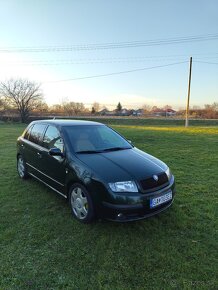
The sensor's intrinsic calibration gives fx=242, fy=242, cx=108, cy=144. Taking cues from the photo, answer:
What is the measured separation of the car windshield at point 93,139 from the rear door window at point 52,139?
19cm

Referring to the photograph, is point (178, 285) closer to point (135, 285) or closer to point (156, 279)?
point (156, 279)

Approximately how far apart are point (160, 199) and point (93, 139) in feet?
5.61

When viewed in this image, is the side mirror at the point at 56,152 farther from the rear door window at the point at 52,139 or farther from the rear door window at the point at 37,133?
the rear door window at the point at 37,133

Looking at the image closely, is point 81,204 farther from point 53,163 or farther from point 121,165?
point 53,163

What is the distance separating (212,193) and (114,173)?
8.23 ft

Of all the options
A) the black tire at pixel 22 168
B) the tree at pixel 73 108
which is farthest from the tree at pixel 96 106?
the black tire at pixel 22 168

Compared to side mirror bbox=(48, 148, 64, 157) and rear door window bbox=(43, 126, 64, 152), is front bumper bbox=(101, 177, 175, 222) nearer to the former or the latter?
side mirror bbox=(48, 148, 64, 157)

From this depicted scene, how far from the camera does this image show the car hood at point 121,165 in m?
3.40

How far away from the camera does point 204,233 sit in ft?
11.2

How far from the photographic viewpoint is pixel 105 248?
122 inches

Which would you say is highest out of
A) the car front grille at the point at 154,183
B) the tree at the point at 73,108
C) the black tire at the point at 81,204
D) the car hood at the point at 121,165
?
the tree at the point at 73,108

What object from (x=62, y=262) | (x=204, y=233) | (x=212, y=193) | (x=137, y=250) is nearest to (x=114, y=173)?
(x=137, y=250)

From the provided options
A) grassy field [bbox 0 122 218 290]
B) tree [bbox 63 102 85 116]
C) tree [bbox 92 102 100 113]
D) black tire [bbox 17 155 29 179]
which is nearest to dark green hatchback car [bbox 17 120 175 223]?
grassy field [bbox 0 122 218 290]

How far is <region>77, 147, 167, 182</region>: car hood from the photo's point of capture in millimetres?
3398
